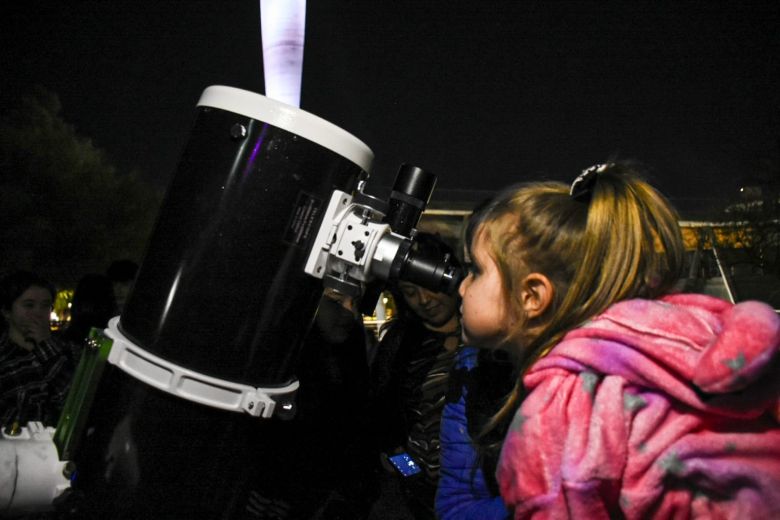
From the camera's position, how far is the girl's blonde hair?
40.0 inches

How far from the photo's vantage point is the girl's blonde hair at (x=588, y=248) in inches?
40.0

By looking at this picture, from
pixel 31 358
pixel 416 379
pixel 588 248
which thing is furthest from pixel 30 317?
pixel 588 248

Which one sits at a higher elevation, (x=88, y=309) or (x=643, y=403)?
(x=643, y=403)

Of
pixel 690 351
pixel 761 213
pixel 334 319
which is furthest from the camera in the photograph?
pixel 761 213

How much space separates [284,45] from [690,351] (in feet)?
3.80

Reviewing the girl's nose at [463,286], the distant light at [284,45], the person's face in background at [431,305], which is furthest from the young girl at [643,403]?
the person's face in background at [431,305]

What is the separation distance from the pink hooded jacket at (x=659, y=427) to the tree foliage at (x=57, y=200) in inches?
517

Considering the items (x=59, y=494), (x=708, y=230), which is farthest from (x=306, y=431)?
(x=708, y=230)

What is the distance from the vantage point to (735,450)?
0.84 m

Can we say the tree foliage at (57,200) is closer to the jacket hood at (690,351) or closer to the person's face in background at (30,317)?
the person's face in background at (30,317)

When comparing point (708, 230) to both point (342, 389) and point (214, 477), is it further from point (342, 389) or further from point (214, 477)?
point (214, 477)

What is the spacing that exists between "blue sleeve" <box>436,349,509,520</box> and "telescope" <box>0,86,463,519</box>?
422 mm

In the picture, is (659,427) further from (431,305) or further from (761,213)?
(761,213)

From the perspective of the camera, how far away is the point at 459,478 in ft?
4.45
